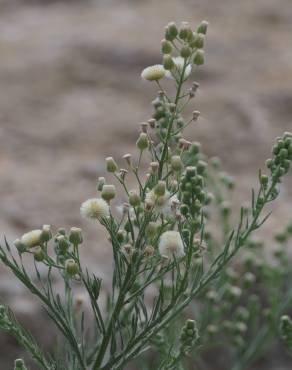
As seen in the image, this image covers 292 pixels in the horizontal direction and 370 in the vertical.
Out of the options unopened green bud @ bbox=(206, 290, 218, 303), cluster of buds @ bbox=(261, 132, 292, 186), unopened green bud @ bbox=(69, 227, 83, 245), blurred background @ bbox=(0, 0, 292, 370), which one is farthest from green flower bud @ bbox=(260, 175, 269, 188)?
blurred background @ bbox=(0, 0, 292, 370)

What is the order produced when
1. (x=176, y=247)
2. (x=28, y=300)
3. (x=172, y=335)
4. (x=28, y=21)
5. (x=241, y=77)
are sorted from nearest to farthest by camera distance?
1. (x=176, y=247)
2. (x=172, y=335)
3. (x=28, y=300)
4. (x=241, y=77)
5. (x=28, y=21)

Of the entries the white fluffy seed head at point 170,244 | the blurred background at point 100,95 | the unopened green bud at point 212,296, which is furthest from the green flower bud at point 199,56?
the blurred background at point 100,95

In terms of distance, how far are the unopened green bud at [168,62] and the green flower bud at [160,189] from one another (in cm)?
16

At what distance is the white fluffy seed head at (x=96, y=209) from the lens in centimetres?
116

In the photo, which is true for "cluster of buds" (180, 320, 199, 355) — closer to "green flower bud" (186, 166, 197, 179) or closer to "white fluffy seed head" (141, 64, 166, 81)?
"green flower bud" (186, 166, 197, 179)

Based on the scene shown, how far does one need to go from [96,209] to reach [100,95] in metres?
1.73

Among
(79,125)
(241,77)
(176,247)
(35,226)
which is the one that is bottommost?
(176,247)

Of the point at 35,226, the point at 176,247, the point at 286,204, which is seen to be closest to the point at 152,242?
the point at 176,247

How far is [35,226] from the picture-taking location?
2309mm

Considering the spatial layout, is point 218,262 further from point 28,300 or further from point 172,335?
point 28,300

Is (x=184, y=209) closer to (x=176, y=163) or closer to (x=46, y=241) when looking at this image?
(x=176, y=163)

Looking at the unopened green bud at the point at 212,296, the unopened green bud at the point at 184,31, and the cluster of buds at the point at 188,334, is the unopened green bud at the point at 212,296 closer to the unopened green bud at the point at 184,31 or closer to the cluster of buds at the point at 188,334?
the cluster of buds at the point at 188,334

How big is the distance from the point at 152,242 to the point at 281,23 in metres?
2.22

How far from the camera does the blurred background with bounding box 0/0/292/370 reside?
2.45 metres
